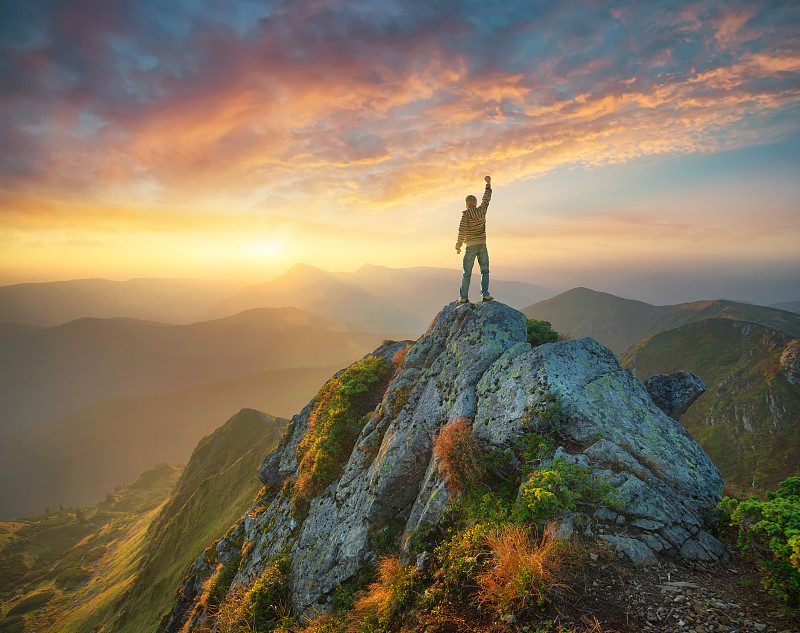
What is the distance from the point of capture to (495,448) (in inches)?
344

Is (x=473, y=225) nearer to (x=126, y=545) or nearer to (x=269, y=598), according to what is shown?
(x=269, y=598)

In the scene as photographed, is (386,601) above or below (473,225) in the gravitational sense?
below

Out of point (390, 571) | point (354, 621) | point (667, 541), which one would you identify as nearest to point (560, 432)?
point (667, 541)

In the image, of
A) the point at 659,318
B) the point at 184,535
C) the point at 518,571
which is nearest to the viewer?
the point at 518,571

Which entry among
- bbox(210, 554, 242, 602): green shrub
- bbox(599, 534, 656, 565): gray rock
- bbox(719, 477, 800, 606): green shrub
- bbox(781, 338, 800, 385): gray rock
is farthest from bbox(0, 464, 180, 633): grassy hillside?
bbox(781, 338, 800, 385): gray rock

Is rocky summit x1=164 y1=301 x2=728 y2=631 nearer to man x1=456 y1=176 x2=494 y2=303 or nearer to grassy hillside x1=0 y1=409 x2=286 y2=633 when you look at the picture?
man x1=456 y1=176 x2=494 y2=303

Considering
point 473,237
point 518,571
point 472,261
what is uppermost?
point 473,237

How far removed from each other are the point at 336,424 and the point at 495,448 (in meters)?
8.72

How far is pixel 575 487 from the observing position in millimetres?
6969

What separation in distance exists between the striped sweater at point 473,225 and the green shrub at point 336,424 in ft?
25.4

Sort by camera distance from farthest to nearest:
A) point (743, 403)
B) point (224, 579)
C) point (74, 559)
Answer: point (74, 559)
point (743, 403)
point (224, 579)

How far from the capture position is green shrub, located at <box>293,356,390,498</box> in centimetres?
1443

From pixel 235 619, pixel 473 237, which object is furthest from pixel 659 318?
pixel 235 619

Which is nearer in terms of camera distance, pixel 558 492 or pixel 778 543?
pixel 778 543
